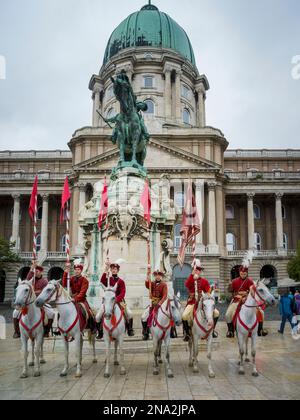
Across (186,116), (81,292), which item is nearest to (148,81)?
(186,116)

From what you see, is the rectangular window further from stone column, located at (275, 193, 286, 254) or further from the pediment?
stone column, located at (275, 193, 286, 254)

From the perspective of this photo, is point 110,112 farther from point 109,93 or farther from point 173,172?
point 173,172

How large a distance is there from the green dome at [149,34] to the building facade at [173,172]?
0.19 metres

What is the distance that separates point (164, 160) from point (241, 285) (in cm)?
4235

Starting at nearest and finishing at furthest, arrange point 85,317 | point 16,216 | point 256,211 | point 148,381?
point 148,381 → point 85,317 → point 16,216 → point 256,211

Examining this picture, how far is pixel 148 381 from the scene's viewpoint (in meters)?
7.55

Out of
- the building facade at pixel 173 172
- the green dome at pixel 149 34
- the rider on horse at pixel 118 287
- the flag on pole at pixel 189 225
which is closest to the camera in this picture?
the rider on horse at pixel 118 287

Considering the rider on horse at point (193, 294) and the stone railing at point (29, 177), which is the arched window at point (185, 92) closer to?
the stone railing at point (29, 177)

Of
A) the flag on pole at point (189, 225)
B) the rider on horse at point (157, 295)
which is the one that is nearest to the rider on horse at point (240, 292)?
the rider on horse at point (157, 295)

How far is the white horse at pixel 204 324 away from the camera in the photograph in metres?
8.01

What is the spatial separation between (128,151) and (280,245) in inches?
1642

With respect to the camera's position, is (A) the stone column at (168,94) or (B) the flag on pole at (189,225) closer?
(B) the flag on pole at (189,225)

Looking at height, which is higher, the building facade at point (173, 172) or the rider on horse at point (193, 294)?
the building facade at point (173, 172)

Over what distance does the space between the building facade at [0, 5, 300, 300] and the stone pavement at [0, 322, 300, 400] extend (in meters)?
29.2
